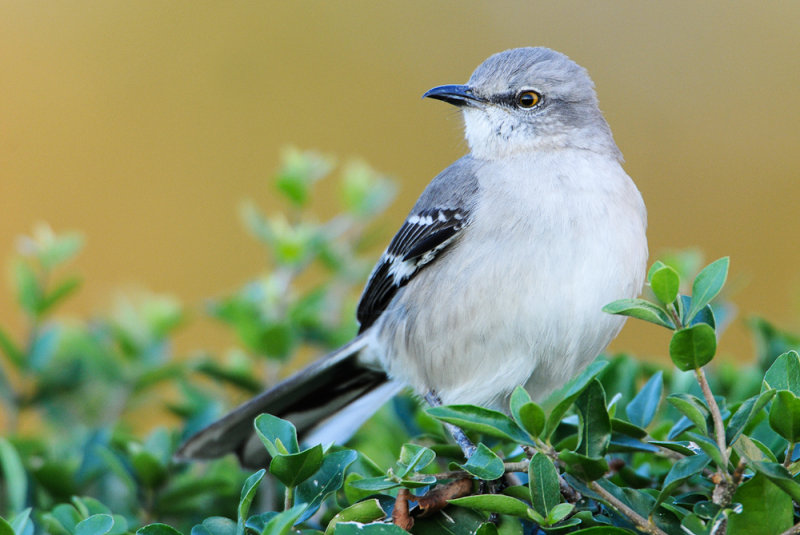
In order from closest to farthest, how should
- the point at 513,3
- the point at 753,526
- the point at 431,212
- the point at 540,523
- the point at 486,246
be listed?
the point at 753,526 → the point at 540,523 → the point at 486,246 → the point at 431,212 → the point at 513,3

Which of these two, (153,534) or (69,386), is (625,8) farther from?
(153,534)

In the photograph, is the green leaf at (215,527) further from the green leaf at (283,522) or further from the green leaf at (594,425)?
the green leaf at (594,425)

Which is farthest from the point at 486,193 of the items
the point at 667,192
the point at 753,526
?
the point at 667,192

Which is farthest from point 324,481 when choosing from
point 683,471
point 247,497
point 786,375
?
point 786,375

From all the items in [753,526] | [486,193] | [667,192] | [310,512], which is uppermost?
[486,193]

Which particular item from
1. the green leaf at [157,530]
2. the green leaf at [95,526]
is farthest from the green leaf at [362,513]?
the green leaf at [95,526]

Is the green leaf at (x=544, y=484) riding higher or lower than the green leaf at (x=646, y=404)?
higher

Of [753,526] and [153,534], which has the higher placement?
[153,534]

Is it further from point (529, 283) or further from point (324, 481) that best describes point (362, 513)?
point (529, 283)
